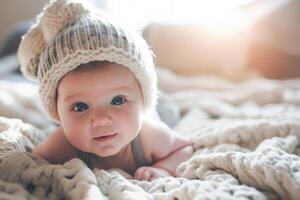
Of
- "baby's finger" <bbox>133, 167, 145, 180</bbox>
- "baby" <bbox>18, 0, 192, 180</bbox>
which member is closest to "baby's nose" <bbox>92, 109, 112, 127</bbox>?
"baby" <bbox>18, 0, 192, 180</bbox>

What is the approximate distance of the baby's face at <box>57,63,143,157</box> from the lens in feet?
2.60

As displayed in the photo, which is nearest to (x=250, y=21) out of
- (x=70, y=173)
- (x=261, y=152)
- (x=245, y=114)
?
(x=245, y=114)

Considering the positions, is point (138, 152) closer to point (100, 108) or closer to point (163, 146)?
point (163, 146)

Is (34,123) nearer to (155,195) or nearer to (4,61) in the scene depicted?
(155,195)

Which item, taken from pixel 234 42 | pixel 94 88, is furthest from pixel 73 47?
pixel 234 42

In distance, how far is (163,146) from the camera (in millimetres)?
946

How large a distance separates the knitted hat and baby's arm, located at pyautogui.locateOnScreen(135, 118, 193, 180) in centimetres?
7

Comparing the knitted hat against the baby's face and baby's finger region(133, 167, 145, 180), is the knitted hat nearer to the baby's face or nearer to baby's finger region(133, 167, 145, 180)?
the baby's face

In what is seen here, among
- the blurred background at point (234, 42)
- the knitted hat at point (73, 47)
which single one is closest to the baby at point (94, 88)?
the knitted hat at point (73, 47)

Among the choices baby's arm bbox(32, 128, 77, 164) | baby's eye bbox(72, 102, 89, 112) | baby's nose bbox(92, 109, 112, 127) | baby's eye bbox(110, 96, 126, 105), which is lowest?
baby's arm bbox(32, 128, 77, 164)

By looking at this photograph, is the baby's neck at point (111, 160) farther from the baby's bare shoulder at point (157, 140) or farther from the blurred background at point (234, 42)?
the blurred background at point (234, 42)

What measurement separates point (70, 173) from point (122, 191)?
9 cm

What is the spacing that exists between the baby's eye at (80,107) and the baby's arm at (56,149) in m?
0.11

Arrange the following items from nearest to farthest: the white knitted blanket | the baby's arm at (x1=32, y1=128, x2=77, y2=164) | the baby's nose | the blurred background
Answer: the white knitted blanket < the baby's nose < the baby's arm at (x1=32, y1=128, x2=77, y2=164) < the blurred background
